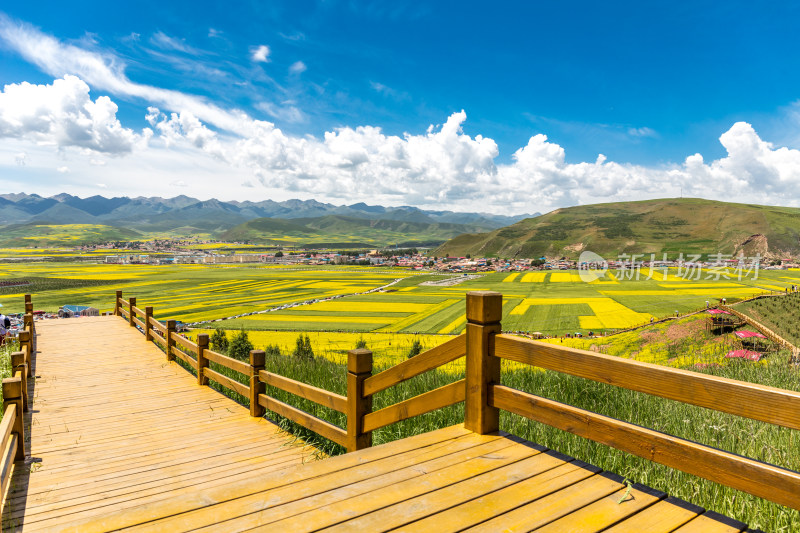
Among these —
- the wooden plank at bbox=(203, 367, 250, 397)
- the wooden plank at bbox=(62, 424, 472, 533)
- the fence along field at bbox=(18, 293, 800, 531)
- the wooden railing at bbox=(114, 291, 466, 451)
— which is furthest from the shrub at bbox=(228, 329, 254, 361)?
the wooden plank at bbox=(62, 424, 472, 533)

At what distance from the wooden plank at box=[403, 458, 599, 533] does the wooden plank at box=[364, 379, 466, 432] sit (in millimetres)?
900

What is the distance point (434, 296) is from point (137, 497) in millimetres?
69540

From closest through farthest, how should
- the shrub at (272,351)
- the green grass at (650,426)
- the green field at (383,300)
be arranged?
the green grass at (650,426) → the shrub at (272,351) → the green field at (383,300)

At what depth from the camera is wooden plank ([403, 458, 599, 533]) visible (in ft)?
7.42

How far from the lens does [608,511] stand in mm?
2318

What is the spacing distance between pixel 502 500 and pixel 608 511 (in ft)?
1.80

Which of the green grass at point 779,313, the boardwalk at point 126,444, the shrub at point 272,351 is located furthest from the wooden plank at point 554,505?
the green grass at point 779,313

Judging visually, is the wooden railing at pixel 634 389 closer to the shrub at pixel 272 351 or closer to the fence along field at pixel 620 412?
the fence along field at pixel 620 412

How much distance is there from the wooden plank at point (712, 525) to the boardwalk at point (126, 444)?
3219mm

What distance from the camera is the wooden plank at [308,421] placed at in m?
4.67

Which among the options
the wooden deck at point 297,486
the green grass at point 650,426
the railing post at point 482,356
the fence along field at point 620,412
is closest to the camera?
the fence along field at point 620,412

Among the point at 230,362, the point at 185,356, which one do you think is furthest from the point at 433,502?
the point at 185,356

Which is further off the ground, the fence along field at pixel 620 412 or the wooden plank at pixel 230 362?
the fence along field at pixel 620 412

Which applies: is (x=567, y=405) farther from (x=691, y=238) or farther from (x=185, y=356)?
(x=691, y=238)
